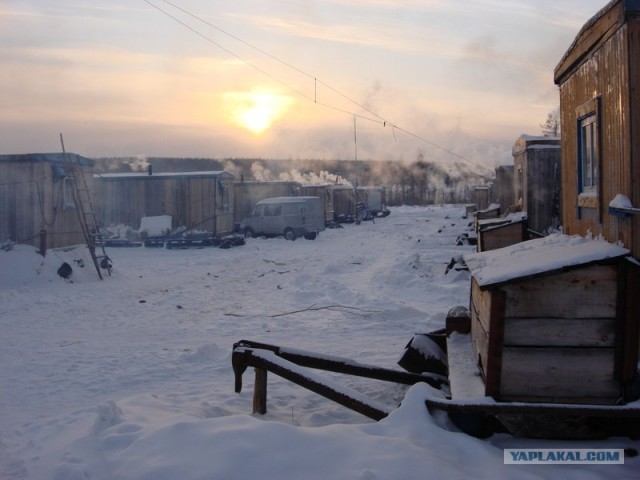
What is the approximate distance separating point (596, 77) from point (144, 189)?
24663mm

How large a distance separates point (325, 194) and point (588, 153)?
32717 millimetres

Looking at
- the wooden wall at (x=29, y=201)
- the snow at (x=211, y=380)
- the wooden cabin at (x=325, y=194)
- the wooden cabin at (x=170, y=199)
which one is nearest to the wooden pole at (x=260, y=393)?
the snow at (x=211, y=380)

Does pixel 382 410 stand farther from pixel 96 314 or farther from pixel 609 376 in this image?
pixel 96 314

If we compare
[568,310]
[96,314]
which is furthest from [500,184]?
[568,310]

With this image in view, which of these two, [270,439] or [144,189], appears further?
[144,189]

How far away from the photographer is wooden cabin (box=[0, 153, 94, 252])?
1725cm

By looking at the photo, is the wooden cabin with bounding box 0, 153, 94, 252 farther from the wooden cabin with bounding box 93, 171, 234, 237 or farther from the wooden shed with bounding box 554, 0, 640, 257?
the wooden shed with bounding box 554, 0, 640, 257

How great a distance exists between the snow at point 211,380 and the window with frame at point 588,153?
2.57 metres

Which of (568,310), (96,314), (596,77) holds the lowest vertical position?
(96,314)

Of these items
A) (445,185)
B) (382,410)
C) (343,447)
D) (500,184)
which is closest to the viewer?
(343,447)

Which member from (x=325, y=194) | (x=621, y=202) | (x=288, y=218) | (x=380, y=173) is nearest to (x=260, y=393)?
(x=621, y=202)

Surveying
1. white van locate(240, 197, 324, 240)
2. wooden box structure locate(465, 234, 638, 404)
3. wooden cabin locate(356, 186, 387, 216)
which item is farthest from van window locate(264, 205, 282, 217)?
wooden box structure locate(465, 234, 638, 404)

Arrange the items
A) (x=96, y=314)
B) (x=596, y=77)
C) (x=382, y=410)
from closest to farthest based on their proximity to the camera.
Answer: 1. (x=382, y=410)
2. (x=596, y=77)
3. (x=96, y=314)

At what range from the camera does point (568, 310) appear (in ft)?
14.6
